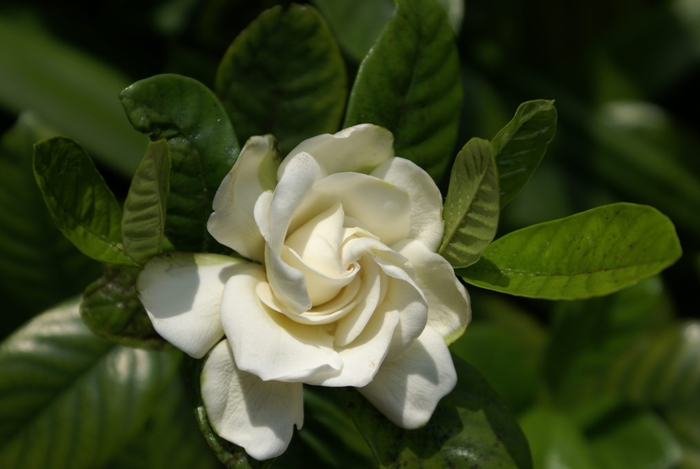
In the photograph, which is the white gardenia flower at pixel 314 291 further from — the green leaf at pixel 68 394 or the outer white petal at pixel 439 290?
the green leaf at pixel 68 394

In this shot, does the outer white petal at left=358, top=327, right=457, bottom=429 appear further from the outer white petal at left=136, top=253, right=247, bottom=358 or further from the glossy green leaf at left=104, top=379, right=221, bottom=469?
the glossy green leaf at left=104, top=379, right=221, bottom=469

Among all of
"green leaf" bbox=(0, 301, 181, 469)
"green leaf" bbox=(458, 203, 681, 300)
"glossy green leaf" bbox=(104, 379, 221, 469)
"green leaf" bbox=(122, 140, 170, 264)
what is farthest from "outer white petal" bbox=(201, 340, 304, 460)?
"glossy green leaf" bbox=(104, 379, 221, 469)

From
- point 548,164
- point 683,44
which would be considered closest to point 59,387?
point 548,164

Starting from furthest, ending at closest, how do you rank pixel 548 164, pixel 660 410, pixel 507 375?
pixel 548 164, pixel 660 410, pixel 507 375

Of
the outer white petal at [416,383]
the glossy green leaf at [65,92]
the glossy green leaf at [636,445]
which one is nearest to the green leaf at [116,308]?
the outer white petal at [416,383]

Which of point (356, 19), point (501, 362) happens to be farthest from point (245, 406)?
point (501, 362)

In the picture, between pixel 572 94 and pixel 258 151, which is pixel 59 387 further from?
pixel 572 94
